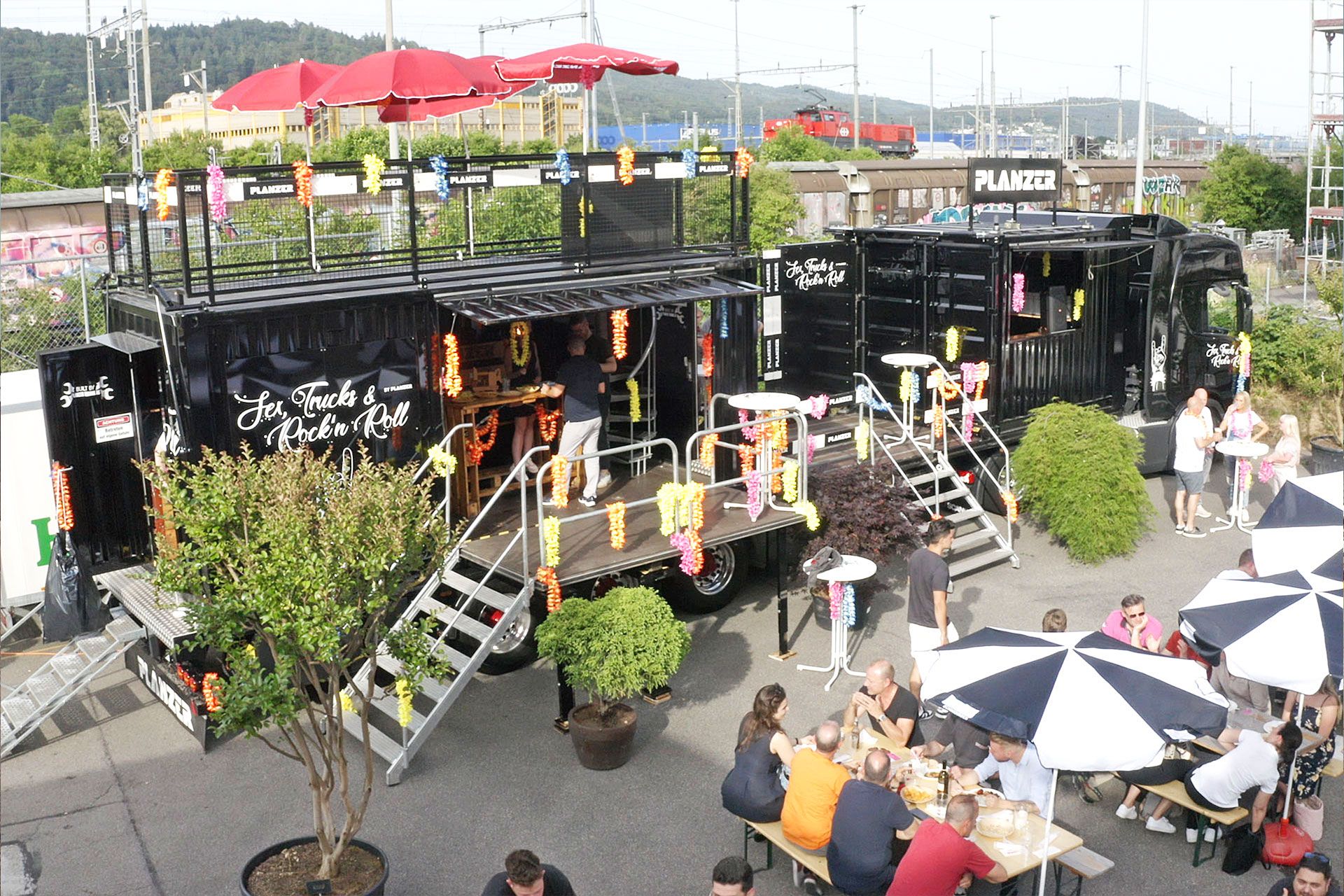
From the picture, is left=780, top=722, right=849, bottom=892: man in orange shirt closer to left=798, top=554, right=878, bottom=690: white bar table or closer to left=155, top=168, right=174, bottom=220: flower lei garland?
left=798, top=554, right=878, bottom=690: white bar table

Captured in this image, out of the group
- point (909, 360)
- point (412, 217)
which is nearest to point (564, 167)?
point (412, 217)

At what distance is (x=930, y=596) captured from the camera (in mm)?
11164

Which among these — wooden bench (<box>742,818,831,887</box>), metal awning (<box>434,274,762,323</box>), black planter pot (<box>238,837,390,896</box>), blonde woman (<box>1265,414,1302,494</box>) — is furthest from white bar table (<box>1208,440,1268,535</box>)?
black planter pot (<box>238,837,390,896</box>)

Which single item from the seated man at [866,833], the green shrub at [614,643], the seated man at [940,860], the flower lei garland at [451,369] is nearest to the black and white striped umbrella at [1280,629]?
the seated man at [940,860]

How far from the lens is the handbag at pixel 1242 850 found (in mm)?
8750

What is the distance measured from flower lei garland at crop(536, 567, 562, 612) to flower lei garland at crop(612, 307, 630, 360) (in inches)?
112

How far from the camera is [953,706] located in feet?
26.8

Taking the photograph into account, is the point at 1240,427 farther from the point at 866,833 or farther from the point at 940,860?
the point at 940,860

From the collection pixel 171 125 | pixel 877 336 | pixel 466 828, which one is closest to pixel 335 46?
pixel 171 125

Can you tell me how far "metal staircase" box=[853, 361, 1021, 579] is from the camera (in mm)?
14664

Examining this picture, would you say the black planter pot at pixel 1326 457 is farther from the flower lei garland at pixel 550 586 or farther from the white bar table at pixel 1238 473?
the flower lei garland at pixel 550 586

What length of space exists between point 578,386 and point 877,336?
6.10 m

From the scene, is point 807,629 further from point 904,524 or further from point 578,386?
point 578,386

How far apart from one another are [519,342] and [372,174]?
3079 mm
